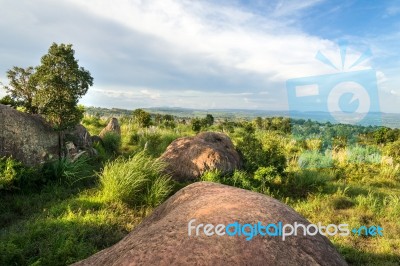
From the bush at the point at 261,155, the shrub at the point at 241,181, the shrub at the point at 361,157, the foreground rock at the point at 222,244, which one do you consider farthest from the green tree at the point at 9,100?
the shrub at the point at 361,157

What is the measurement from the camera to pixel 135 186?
725 centimetres

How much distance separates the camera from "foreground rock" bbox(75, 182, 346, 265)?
6.56 ft

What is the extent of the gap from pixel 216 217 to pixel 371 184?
33.4 feet

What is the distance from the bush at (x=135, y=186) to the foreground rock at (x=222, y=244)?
15.1 ft

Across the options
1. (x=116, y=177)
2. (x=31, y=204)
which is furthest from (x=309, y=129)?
(x=31, y=204)

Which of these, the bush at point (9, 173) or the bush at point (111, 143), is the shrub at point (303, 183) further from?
the bush at point (111, 143)

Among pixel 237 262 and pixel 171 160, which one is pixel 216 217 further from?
pixel 171 160

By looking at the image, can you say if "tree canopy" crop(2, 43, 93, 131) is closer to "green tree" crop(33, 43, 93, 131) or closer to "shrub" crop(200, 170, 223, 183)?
"green tree" crop(33, 43, 93, 131)

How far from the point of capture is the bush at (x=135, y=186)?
7.16 meters

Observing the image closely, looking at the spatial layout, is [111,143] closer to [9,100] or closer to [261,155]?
[9,100]

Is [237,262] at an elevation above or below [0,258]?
above

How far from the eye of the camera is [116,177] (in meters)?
7.39

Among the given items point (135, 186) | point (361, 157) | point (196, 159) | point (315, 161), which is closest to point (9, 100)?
point (135, 186)

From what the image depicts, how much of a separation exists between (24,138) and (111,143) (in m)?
5.08
